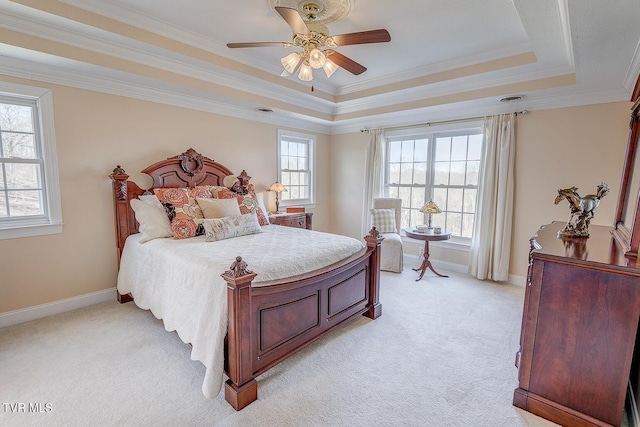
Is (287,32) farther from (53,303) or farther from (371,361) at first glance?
(53,303)

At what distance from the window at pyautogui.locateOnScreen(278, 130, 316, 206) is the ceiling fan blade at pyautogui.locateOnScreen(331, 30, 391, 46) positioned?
286cm

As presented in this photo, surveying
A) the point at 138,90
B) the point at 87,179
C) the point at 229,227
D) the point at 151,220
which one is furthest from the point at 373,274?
the point at 138,90

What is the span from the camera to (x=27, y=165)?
2.81m

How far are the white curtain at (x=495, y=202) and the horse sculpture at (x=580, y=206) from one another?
1795 mm

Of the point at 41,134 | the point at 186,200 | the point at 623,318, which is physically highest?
the point at 41,134

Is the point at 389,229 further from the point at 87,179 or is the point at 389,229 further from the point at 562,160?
the point at 87,179

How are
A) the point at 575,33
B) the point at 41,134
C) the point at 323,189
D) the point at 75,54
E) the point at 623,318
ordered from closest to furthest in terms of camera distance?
the point at 623,318, the point at 575,33, the point at 75,54, the point at 41,134, the point at 323,189

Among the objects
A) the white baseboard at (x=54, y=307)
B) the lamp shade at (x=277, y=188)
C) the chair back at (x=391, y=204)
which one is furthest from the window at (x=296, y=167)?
the white baseboard at (x=54, y=307)

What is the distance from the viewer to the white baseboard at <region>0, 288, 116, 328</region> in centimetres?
273

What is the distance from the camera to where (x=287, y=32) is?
297 centimetres

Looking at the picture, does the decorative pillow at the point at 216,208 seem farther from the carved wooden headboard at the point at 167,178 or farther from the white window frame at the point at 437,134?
the white window frame at the point at 437,134

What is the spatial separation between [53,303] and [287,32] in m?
3.66

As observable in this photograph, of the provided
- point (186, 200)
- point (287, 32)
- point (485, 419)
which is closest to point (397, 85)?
point (287, 32)

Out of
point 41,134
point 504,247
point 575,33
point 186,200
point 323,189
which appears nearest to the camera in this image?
point 575,33
